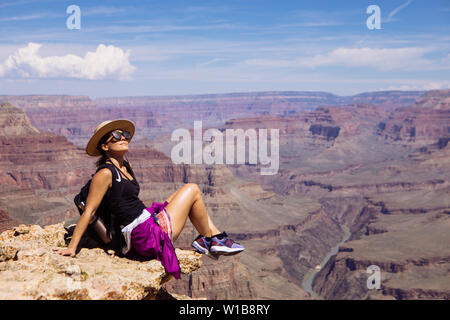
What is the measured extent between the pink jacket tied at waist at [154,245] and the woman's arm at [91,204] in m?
0.96

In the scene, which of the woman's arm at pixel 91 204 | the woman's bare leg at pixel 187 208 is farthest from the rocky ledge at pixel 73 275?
the woman's bare leg at pixel 187 208

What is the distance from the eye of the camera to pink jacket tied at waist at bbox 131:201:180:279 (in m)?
9.77

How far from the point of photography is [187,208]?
10.5 meters

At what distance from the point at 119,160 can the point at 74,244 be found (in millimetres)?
1959

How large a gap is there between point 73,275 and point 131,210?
2.21 meters

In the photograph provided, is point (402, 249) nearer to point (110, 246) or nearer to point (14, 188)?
point (14, 188)

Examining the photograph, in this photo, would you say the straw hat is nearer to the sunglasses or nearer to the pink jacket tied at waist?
the sunglasses

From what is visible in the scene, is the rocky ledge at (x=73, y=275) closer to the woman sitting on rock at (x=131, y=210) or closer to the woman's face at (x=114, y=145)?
the woman sitting on rock at (x=131, y=210)

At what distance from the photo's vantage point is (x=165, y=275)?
9617 millimetres

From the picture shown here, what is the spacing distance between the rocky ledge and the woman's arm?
27cm

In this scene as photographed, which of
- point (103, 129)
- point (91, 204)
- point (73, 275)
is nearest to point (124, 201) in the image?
point (91, 204)

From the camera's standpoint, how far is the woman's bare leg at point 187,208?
409 inches

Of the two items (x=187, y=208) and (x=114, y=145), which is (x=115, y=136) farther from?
(x=187, y=208)
